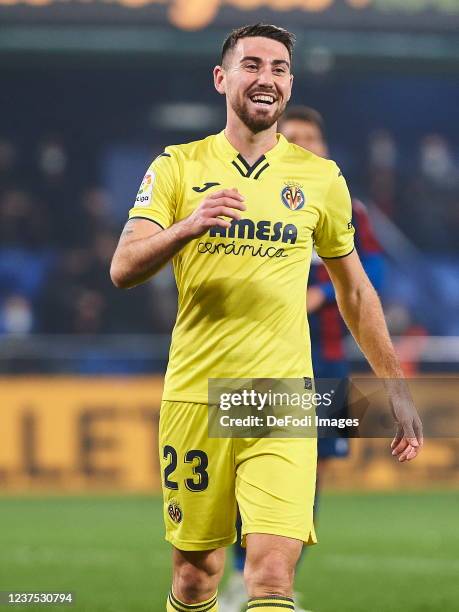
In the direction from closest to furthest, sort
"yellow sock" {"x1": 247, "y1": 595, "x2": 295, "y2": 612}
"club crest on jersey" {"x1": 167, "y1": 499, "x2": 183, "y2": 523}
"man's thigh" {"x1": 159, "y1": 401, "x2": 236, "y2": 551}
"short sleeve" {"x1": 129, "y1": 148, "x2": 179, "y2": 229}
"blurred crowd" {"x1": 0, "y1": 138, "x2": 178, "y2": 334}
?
1. "yellow sock" {"x1": 247, "y1": 595, "x2": 295, "y2": 612}
2. "short sleeve" {"x1": 129, "y1": 148, "x2": 179, "y2": 229}
3. "man's thigh" {"x1": 159, "y1": 401, "x2": 236, "y2": 551}
4. "club crest on jersey" {"x1": 167, "y1": 499, "x2": 183, "y2": 523}
5. "blurred crowd" {"x1": 0, "y1": 138, "x2": 178, "y2": 334}

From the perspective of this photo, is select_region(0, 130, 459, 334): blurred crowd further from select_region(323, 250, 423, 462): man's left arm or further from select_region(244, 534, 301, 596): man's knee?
select_region(244, 534, 301, 596): man's knee

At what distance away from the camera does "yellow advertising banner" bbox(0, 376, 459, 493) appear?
40.3 ft

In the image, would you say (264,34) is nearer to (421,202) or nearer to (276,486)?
(276,486)

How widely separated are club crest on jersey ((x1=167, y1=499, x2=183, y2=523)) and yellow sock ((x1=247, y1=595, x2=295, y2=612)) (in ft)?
1.75

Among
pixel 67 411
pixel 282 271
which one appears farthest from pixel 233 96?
pixel 67 411

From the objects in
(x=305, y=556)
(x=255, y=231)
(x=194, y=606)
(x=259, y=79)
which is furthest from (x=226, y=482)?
(x=305, y=556)

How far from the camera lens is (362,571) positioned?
319 inches

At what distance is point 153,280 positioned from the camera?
16.2 metres

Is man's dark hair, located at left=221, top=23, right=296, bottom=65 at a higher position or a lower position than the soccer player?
higher

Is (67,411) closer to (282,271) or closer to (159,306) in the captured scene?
(159,306)

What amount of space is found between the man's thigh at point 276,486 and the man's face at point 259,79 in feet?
3.60

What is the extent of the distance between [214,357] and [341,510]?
279 inches

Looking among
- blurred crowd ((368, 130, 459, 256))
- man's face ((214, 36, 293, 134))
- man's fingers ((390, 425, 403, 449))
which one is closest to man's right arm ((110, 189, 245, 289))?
man's face ((214, 36, 293, 134))

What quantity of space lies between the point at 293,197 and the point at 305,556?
469 centimetres
